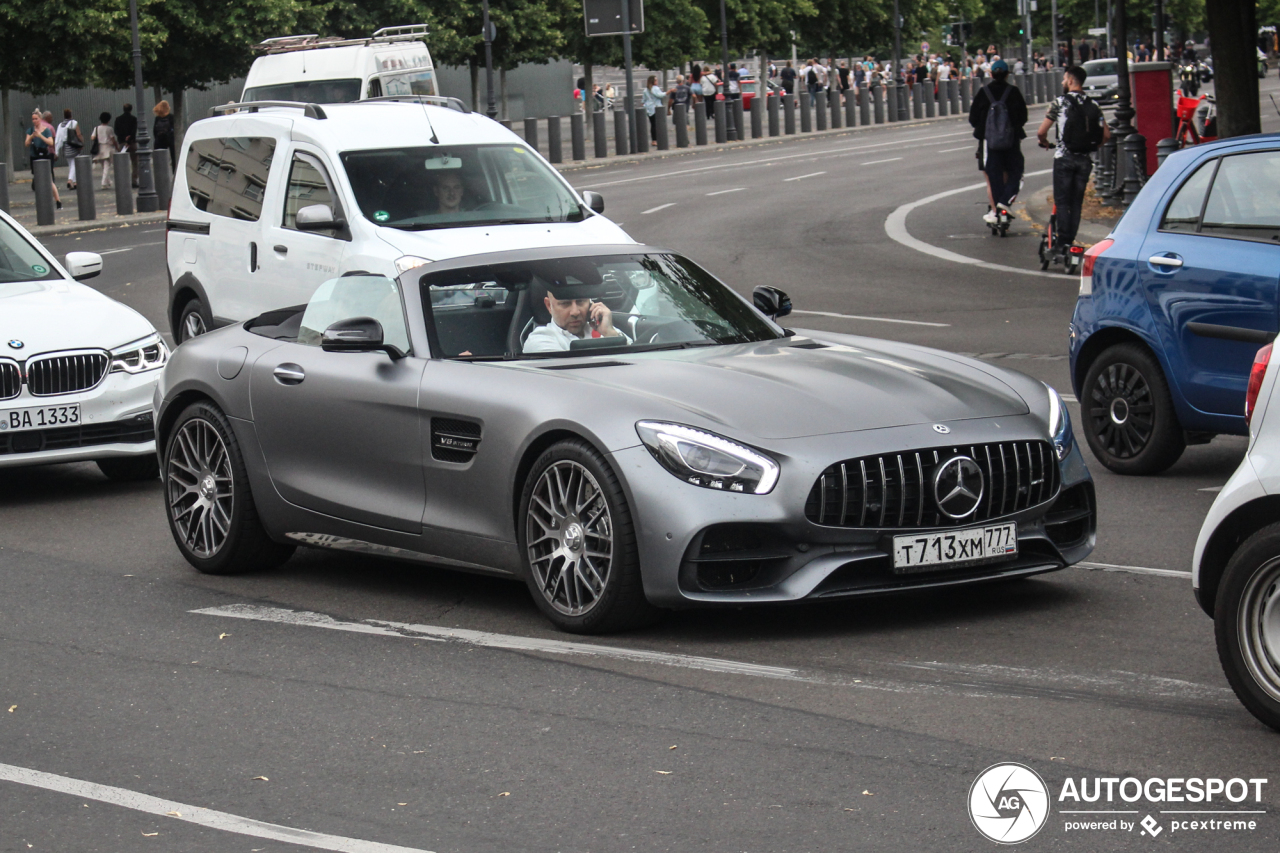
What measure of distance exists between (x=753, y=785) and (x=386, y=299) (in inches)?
136

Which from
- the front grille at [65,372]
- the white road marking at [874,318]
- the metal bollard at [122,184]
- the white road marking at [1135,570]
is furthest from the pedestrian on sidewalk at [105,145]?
the white road marking at [1135,570]

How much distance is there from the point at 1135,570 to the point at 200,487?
12.7 feet

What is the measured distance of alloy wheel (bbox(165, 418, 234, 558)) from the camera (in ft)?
27.1

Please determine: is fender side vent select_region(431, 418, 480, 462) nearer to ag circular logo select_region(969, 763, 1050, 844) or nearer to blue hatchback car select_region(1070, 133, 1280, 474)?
ag circular logo select_region(969, 763, 1050, 844)

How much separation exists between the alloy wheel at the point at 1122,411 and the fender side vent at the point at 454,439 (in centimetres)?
393

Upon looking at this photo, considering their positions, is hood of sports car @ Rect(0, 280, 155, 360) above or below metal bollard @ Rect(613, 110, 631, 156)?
below

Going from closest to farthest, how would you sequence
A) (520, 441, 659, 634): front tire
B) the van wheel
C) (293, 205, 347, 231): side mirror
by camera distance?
(520, 441, 659, 634): front tire, the van wheel, (293, 205, 347, 231): side mirror

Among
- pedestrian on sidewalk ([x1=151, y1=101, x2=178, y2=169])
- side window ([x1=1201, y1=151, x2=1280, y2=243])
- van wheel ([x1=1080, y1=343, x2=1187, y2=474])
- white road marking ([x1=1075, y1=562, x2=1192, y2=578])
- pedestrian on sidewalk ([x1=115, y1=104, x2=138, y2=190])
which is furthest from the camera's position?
pedestrian on sidewalk ([x1=115, y1=104, x2=138, y2=190])

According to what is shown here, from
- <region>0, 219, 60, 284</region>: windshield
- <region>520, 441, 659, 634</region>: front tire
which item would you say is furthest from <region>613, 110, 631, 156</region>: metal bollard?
<region>520, 441, 659, 634</region>: front tire

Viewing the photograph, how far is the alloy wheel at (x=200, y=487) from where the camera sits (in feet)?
27.1

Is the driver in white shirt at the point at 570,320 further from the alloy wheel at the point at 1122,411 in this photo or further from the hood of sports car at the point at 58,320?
the hood of sports car at the point at 58,320

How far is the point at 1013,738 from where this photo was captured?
532cm

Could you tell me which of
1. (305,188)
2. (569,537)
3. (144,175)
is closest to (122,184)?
(144,175)

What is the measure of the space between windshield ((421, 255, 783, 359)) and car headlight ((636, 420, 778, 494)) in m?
1.11
